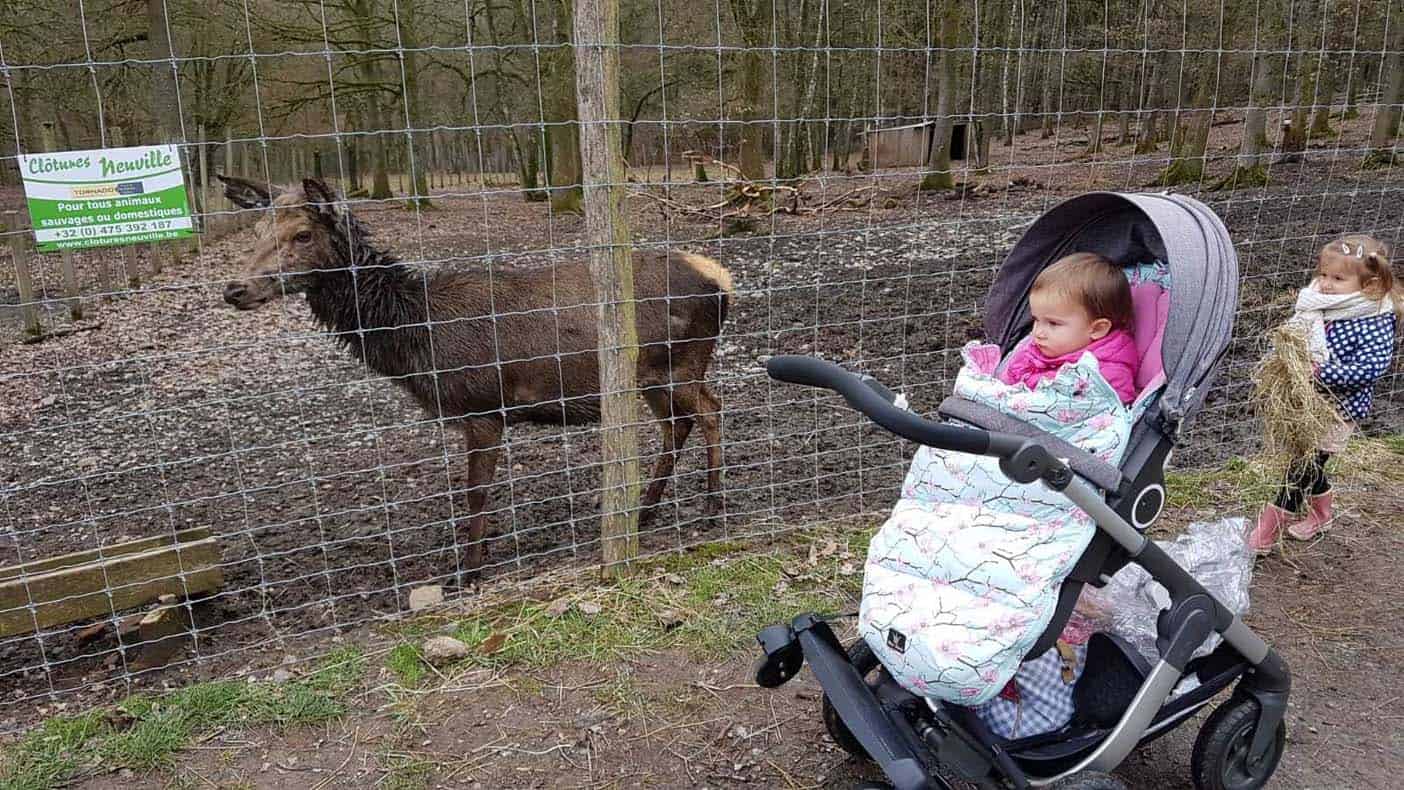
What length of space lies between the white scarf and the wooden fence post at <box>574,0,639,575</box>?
2.78 metres

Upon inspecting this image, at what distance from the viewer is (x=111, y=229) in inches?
117

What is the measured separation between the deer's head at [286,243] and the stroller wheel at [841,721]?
3012mm

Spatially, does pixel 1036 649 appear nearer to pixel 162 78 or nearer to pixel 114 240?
pixel 114 240

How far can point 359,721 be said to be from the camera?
10.5 ft

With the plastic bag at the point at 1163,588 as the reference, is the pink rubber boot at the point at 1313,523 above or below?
below

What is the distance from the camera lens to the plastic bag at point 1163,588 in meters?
2.78

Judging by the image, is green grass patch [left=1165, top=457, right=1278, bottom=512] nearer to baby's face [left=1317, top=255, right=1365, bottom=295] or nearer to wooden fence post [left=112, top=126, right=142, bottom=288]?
baby's face [left=1317, top=255, right=1365, bottom=295]

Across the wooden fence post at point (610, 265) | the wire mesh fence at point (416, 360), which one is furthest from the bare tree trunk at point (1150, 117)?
the wooden fence post at point (610, 265)

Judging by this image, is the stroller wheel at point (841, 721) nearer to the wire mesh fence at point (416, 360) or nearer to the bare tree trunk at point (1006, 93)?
the wire mesh fence at point (416, 360)

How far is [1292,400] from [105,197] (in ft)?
14.6

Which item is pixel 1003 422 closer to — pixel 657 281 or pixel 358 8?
pixel 657 281

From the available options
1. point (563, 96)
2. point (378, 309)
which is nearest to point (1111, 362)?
point (378, 309)

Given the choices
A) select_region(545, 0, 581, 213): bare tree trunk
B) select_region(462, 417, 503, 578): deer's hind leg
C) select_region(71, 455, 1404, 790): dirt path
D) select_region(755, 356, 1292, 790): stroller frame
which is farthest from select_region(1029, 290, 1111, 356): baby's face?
select_region(545, 0, 581, 213): bare tree trunk

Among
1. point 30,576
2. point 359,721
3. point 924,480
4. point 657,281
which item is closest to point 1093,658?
point 924,480
